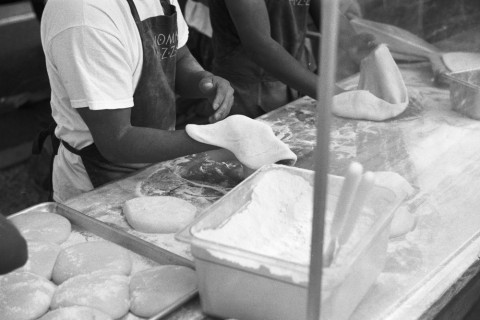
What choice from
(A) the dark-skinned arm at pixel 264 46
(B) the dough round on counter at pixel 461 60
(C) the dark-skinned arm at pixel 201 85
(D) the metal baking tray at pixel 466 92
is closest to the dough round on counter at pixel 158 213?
(C) the dark-skinned arm at pixel 201 85

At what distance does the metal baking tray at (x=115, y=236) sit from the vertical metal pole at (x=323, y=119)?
1.37 ft

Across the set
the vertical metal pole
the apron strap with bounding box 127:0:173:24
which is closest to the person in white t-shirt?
the apron strap with bounding box 127:0:173:24

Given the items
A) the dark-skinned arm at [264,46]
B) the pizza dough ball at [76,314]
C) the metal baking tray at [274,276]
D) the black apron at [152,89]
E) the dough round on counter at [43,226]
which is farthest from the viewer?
the dark-skinned arm at [264,46]

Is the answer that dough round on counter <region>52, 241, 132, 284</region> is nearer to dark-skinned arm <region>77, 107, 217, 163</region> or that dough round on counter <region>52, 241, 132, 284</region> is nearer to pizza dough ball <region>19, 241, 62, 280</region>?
pizza dough ball <region>19, 241, 62, 280</region>

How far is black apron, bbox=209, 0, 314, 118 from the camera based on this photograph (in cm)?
262

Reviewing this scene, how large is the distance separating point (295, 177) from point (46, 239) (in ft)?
2.08

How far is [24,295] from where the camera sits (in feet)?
4.34

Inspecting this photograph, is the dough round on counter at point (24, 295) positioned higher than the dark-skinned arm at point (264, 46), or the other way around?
the dark-skinned arm at point (264, 46)

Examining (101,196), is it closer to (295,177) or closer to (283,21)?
(295,177)

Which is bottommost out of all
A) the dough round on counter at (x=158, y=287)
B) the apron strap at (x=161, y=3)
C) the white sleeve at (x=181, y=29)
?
the dough round on counter at (x=158, y=287)

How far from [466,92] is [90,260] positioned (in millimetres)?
1444

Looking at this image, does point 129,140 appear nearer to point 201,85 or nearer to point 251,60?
point 201,85

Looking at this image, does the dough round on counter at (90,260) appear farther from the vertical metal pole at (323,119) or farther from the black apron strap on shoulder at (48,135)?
the black apron strap on shoulder at (48,135)

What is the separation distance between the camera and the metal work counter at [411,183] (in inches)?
53.2
